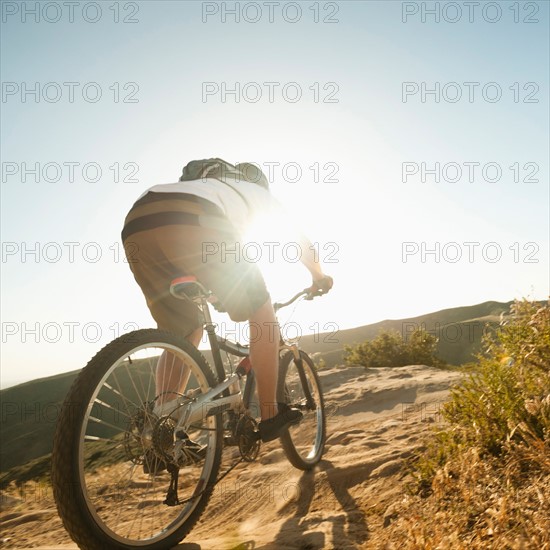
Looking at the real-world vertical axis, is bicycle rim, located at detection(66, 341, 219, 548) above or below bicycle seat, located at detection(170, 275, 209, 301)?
below

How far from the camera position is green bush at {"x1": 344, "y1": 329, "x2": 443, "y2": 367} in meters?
11.0

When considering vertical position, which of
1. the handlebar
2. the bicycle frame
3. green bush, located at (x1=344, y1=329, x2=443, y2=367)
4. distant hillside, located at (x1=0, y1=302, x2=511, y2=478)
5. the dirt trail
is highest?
the handlebar

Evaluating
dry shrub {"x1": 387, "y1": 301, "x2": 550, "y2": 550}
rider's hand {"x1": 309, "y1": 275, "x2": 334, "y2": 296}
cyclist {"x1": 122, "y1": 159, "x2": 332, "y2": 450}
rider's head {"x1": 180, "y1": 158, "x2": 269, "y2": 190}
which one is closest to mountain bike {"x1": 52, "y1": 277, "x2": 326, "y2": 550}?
cyclist {"x1": 122, "y1": 159, "x2": 332, "y2": 450}

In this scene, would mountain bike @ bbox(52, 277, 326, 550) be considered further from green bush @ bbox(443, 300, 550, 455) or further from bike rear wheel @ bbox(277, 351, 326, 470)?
green bush @ bbox(443, 300, 550, 455)

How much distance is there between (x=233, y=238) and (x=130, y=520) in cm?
203

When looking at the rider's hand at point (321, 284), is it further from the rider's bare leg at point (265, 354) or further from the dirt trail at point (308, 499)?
the dirt trail at point (308, 499)

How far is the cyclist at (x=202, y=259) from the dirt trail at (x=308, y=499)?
1.78ft

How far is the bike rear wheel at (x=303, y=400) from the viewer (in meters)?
3.66

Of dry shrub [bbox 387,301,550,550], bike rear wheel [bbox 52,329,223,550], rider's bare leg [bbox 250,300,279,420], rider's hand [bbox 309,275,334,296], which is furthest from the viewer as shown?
rider's hand [bbox 309,275,334,296]

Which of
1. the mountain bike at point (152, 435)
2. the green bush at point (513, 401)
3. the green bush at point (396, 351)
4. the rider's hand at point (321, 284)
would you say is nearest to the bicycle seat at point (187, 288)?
the mountain bike at point (152, 435)

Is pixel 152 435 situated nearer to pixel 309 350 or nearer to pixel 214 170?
pixel 214 170

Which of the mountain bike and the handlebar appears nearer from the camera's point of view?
the mountain bike

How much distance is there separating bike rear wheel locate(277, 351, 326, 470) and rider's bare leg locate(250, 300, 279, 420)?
0.51 m

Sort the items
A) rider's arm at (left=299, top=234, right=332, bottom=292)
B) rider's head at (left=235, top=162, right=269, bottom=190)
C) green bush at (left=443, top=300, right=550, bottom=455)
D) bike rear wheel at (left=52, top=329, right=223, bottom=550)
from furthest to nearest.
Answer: rider's arm at (left=299, top=234, right=332, bottom=292), rider's head at (left=235, top=162, right=269, bottom=190), green bush at (left=443, top=300, right=550, bottom=455), bike rear wheel at (left=52, top=329, right=223, bottom=550)
